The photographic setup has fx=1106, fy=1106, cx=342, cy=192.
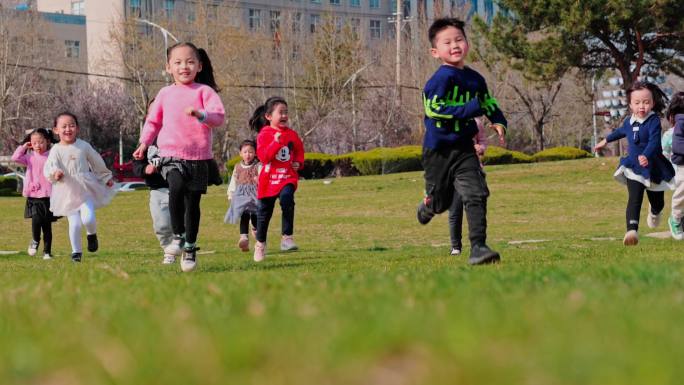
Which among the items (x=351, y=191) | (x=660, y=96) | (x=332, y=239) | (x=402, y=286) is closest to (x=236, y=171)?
(x=332, y=239)

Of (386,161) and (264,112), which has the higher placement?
(264,112)

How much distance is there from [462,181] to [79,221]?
5.89 meters

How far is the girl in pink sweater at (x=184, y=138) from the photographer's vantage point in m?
9.70

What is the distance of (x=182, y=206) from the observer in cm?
985

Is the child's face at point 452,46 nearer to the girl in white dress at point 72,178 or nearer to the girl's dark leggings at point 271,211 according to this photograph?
the girl's dark leggings at point 271,211

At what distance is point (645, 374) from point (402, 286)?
2.74m

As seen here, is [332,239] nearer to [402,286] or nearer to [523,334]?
[402,286]

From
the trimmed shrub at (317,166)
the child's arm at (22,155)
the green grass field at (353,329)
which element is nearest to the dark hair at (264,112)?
the child's arm at (22,155)

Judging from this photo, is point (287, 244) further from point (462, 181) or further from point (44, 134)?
point (462, 181)

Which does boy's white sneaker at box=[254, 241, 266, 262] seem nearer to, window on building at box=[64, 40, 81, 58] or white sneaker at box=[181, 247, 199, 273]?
white sneaker at box=[181, 247, 199, 273]

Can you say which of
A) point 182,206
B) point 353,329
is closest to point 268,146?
point 182,206

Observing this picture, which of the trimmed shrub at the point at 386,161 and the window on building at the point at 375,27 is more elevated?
the window on building at the point at 375,27

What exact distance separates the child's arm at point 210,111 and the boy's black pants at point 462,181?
1.81 m

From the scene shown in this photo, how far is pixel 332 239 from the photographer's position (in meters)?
19.8
